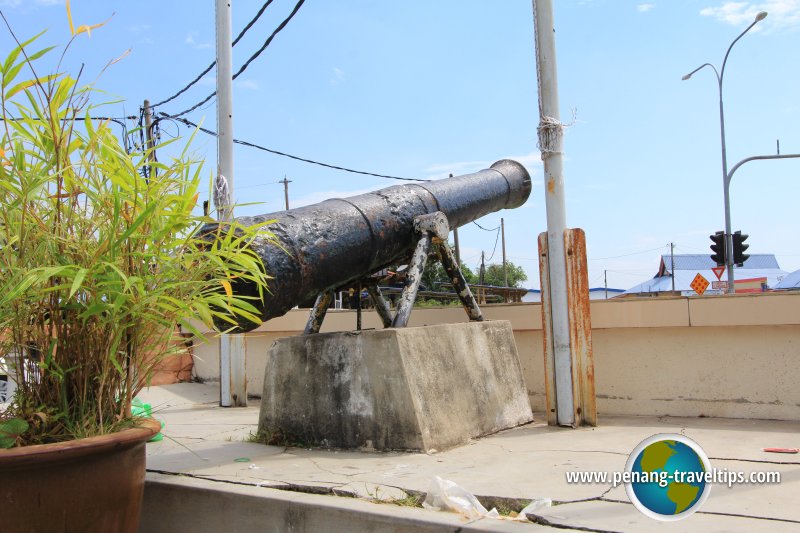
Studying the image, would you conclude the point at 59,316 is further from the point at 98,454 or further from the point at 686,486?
the point at 686,486

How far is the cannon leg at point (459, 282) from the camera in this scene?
5.25 m

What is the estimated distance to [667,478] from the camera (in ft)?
10.1

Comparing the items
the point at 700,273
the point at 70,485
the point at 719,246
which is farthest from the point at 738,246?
the point at 700,273

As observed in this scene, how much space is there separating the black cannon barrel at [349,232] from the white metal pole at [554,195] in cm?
67

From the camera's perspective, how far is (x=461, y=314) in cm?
675

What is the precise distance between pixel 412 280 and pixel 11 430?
2792 mm

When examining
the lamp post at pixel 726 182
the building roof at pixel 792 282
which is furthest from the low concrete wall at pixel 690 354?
the building roof at pixel 792 282

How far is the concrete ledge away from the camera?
2.84m

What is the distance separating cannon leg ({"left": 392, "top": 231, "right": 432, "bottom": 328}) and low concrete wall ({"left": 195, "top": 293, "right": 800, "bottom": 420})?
175cm

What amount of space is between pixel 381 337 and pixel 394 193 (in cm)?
126

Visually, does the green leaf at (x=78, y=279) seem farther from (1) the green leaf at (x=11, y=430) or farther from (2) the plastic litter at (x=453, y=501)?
(2) the plastic litter at (x=453, y=501)

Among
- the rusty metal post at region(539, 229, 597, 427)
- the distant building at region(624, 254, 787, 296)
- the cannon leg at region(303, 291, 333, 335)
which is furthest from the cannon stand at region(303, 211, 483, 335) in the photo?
the distant building at region(624, 254, 787, 296)

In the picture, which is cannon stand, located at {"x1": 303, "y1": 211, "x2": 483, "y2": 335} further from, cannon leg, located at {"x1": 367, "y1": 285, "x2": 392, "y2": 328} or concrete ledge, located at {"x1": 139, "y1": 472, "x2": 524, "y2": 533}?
concrete ledge, located at {"x1": 139, "y1": 472, "x2": 524, "y2": 533}

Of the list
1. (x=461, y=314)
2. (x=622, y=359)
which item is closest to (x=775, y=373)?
(x=622, y=359)
